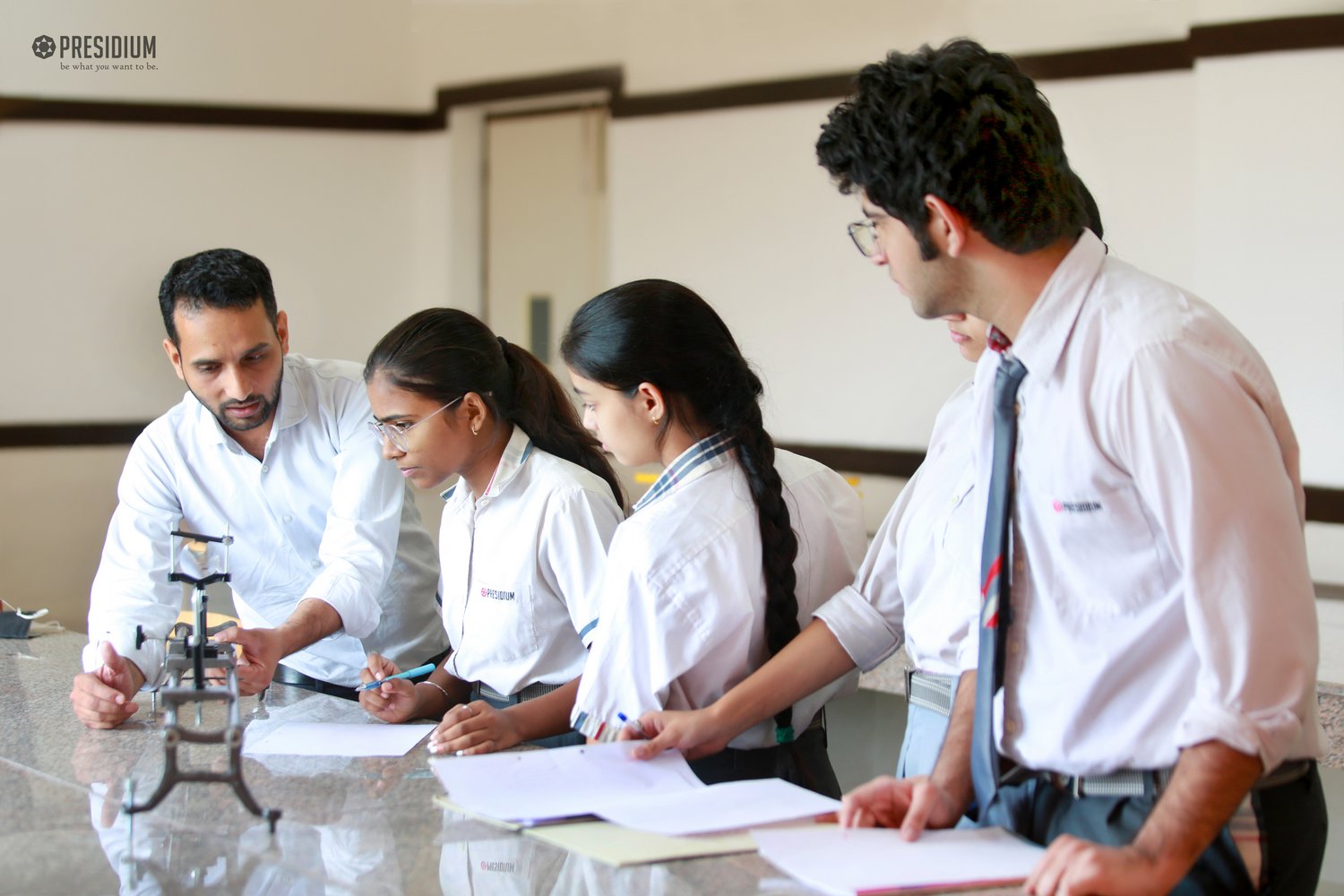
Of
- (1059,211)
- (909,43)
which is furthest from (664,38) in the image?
(1059,211)

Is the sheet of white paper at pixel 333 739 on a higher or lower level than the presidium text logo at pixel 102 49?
lower

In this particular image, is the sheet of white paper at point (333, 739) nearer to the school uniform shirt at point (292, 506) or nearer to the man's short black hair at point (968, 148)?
the school uniform shirt at point (292, 506)

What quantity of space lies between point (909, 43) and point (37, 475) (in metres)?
3.72

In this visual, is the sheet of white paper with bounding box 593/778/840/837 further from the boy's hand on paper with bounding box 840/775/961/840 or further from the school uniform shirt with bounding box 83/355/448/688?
the school uniform shirt with bounding box 83/355/448/688

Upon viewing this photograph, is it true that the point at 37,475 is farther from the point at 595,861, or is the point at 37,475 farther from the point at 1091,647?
the point at 1091,647

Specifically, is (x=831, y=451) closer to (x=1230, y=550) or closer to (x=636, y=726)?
(x=636, y=726)

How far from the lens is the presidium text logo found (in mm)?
5055

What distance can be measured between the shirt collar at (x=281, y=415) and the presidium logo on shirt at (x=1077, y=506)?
5.60 ft

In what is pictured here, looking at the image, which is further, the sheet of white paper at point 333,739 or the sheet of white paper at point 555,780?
the sheet of white paper at point 333,739

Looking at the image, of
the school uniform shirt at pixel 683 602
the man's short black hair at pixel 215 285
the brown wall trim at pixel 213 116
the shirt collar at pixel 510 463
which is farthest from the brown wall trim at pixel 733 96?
the school uniform shirt at pixel 683 602

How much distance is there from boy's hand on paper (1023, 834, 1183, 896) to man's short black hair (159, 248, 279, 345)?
1.84 m

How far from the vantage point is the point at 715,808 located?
55.9 inches

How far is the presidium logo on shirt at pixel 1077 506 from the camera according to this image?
1.21m

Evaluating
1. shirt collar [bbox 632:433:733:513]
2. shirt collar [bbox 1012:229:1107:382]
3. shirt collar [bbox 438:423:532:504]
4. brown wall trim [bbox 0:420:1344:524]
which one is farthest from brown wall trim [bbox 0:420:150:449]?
shirt collar [bbox 1012:229:1107:382]
